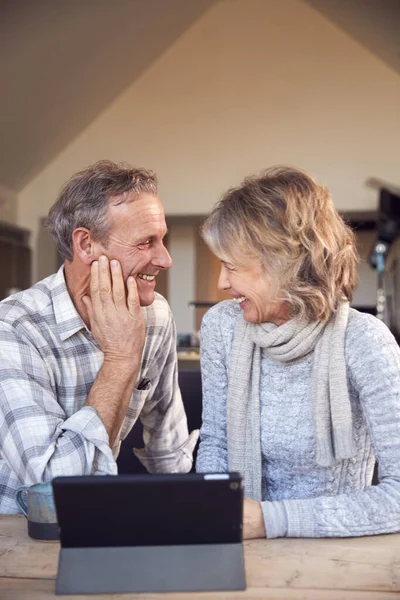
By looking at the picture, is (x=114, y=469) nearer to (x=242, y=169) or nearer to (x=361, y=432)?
(x=361, y=432)

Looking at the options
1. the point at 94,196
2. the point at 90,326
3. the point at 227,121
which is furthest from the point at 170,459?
the point at 227,121

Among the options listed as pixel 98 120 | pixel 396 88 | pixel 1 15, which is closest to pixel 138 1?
pixel 1 15

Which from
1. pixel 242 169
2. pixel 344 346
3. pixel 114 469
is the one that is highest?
pixel 242 169

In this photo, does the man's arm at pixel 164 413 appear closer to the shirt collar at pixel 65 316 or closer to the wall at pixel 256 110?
the shirt collar at pixel 65 316

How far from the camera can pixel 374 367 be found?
1460 mm

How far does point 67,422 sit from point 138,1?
5.52 m

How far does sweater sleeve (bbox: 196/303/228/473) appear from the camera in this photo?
1.70m

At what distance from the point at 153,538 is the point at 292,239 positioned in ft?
2.50

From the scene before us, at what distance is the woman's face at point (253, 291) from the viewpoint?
63.7 inches

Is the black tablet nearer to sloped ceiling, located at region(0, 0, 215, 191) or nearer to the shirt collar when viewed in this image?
the shirt collar

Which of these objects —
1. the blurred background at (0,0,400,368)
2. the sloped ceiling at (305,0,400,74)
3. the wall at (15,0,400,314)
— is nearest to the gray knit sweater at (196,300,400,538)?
the sloped ceiling at (305,0,400,74)

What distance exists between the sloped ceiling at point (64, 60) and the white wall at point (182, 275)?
5.77 ft

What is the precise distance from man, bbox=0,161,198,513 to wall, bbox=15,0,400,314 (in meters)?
6.35

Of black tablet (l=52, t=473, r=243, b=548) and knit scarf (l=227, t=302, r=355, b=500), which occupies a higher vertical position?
knit scarf (l=227, t=302, r=355, b=500)
